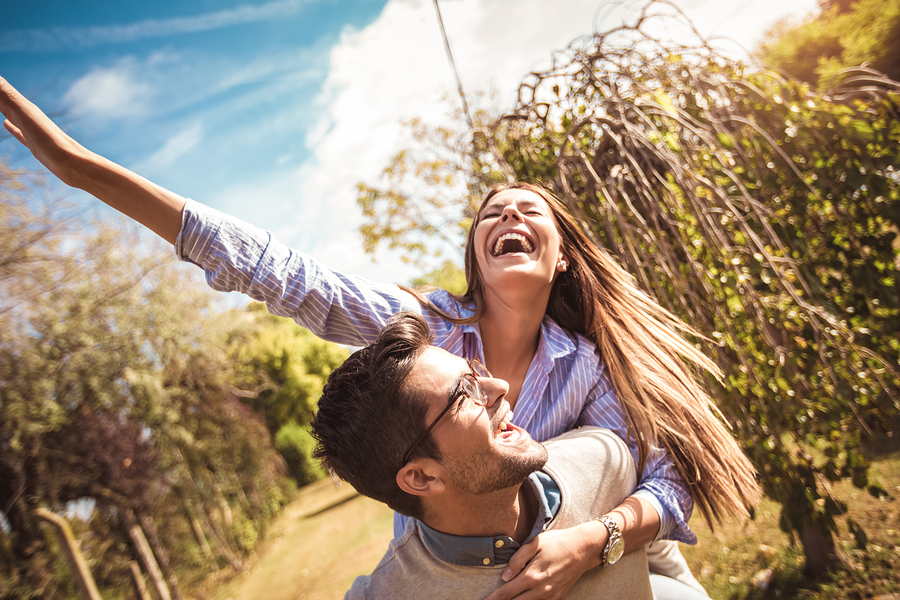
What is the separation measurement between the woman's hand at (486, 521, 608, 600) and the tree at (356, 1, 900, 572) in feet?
4.22

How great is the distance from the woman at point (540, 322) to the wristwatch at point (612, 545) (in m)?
0.03

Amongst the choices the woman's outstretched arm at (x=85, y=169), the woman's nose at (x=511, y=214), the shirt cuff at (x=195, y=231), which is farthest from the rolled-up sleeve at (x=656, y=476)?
the woman's outstretched arm at (x=85, y=169)

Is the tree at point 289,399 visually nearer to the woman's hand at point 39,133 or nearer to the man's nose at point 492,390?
the woman's hand at point 39,133

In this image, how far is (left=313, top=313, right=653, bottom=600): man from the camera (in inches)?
61.6

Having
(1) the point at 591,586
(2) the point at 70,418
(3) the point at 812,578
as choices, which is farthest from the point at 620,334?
(2) the point at 70,418

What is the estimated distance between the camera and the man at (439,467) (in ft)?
5.13

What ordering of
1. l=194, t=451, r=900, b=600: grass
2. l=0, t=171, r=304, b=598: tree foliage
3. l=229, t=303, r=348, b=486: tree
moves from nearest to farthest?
l=194, t=451, r=900, b=600: grass < l=0, t=171, r=304, b=598: tree foliage < l=229, t=303, r=348, b=486: tree

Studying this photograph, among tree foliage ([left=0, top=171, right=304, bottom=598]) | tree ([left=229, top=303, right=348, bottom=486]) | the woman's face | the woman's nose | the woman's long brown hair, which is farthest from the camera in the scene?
tree ([left=229, top=303, right=348, bottom=486])

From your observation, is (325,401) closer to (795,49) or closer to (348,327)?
(348,327)

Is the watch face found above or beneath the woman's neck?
beneath

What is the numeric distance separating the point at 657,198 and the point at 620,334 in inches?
31.3

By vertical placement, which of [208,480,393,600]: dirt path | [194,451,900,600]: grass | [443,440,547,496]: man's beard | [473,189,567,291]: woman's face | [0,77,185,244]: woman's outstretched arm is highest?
[0,77,185,244]: woman's outstretched arm

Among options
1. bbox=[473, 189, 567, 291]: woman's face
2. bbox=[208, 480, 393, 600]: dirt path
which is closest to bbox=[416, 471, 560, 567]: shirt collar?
bbox=[473, 189, 567, 291]: woman's face

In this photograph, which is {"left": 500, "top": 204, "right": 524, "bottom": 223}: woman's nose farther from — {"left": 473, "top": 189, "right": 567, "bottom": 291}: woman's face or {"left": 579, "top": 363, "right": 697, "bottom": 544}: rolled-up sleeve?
{"left": 579, "top": 363, "right": 697, "bottom": 544}: rolled-up sleeve
